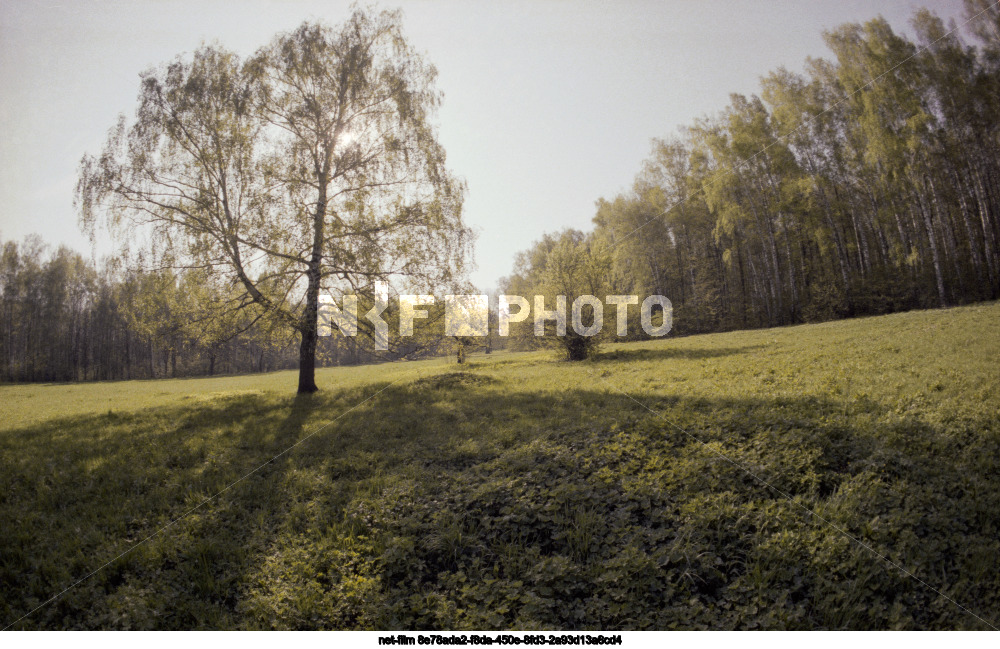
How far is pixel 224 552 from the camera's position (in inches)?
183

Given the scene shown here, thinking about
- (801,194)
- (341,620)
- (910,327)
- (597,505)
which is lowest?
(341,620)

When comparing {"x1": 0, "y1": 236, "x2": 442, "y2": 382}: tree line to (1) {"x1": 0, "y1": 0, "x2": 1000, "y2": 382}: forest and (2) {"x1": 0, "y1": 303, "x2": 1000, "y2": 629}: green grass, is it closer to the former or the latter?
(1) {"x1": 0, "y1": 0, "x2": 1000, "y2": 382}: forest

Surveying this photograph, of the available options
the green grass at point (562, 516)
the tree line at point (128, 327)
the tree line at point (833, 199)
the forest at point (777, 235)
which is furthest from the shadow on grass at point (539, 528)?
the tree line at point (833, 199)

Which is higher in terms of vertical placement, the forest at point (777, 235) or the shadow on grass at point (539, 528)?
the forest at point (777, 235)

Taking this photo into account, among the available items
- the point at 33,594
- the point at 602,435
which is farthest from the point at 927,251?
the point at 33,594

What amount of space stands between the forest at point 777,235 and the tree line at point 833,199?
4.3 inches

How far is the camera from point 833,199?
29.3 metres

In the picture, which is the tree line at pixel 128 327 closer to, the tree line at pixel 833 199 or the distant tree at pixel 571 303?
the distant tree at pixel 571 303

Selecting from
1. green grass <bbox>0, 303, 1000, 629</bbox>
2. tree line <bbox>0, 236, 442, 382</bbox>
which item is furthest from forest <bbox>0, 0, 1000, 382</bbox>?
green grass <bbox>0, 303, 1000, 629</bbox>

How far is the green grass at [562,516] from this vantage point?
365cm

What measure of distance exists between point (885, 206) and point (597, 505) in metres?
32.3

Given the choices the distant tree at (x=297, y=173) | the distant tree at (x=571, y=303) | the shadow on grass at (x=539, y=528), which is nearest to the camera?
the shadow on grass at (x=539, y=528)

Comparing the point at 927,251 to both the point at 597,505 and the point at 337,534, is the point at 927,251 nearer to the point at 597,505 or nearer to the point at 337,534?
the point at 597,505

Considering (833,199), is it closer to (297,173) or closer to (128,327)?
(297,173)
